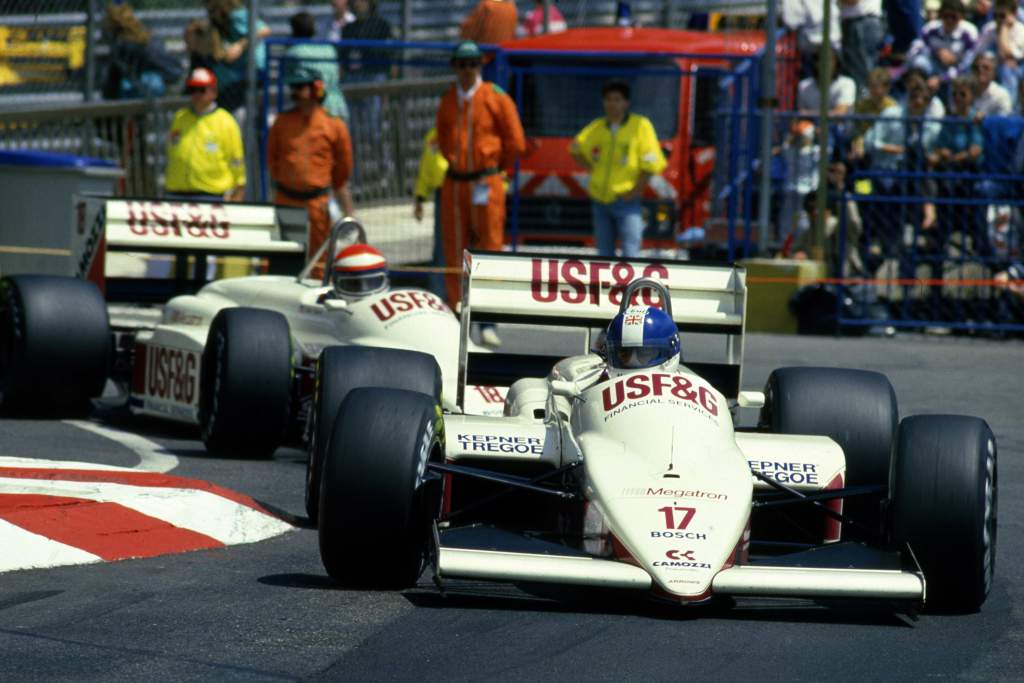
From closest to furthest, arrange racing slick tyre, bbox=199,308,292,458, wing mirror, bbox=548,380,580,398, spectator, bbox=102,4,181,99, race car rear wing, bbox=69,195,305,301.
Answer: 1. wing mirror, bbox=548,380,580,398
2. racing slick tyre, bbox=199,308,292,458
3. race car rear wing, bbox=69,195,305,301
4. spectator, bbox=102,4,181,99

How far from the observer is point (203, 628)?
6.44m

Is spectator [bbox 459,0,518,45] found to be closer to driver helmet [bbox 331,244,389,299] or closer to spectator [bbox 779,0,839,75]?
spectator [bbox 779,0,839,75]

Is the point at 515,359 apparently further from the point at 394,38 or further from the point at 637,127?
the point at 394,38

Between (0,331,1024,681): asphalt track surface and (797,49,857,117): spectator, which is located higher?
(797,49,857,117): spectator

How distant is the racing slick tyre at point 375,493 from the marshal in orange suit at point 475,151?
9049mm

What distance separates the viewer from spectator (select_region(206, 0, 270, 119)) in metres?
19.2

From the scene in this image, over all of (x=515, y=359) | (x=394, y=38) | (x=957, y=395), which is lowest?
(x=957, y=395)

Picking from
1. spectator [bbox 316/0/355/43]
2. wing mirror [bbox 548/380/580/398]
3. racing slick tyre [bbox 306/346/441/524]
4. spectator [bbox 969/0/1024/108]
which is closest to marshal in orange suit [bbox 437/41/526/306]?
spectator [bbox 969/0/1024/108]

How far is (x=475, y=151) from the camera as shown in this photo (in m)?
16.2

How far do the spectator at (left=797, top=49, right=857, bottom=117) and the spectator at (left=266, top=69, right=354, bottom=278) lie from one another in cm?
494

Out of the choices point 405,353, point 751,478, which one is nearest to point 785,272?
point 405,353

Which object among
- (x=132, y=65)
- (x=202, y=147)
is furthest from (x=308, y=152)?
(x=132, y=65)

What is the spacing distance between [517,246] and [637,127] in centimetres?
275

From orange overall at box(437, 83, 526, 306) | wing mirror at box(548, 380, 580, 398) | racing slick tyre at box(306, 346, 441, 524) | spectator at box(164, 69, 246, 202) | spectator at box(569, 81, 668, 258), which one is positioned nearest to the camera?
wing mirror at box(548, 380, 580, 398)
